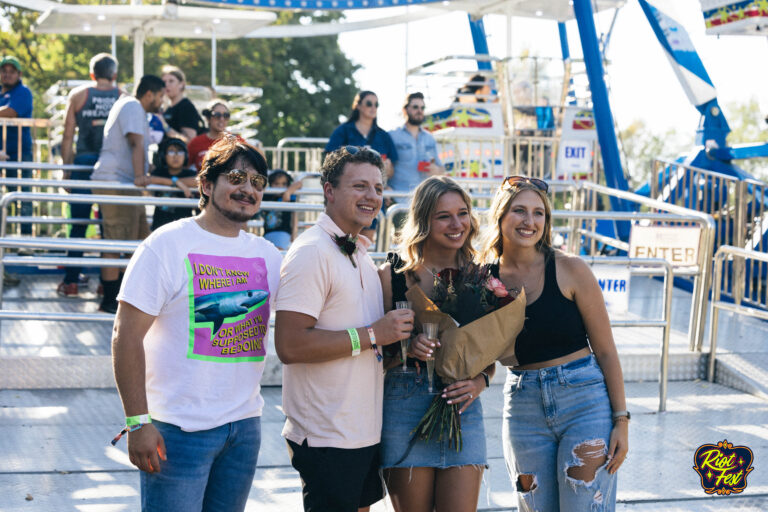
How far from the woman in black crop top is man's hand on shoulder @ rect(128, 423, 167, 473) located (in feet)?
4.40

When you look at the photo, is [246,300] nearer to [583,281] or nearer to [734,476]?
[583,281]

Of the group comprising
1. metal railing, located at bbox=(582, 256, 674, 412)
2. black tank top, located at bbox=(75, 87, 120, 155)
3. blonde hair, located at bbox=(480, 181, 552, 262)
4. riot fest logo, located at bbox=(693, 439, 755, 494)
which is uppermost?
black tank top, located at bbox=(75, 87, 120, 155)

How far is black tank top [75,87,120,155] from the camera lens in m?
7.96

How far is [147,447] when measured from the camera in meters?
2.68

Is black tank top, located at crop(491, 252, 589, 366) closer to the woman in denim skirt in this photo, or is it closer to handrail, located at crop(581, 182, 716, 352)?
the woman in denim skirt

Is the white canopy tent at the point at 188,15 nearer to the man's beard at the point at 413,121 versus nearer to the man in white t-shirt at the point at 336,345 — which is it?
the man's beard at the point at 413,121

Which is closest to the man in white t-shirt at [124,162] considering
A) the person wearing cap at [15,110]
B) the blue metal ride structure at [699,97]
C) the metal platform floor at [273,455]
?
the metal platform floor at [273,455]

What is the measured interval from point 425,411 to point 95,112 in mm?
5868

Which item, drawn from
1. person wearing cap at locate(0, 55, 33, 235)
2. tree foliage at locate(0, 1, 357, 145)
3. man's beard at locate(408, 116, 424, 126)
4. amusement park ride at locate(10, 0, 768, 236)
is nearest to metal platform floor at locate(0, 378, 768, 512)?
man's beard at locate(408, 116, 424, 126)

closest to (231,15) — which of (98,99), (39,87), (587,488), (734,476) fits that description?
(98,99)

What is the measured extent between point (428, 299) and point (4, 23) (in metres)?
30.8

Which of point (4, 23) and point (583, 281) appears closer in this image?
point (583, 281)

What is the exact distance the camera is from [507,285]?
11.2 ft

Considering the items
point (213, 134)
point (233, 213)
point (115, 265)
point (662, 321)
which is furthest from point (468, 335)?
point (213, 134)
